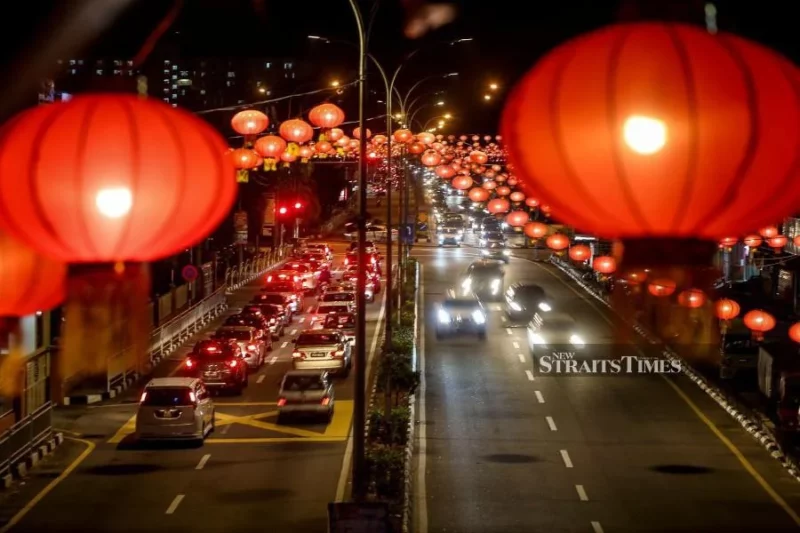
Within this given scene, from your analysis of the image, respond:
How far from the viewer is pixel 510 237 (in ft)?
297

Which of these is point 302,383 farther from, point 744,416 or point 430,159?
point 744,416

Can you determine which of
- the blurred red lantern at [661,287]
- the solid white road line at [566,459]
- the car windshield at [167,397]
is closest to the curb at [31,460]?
the car windshield at [167,397]

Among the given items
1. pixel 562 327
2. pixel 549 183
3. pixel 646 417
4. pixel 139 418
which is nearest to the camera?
pixel 549 183

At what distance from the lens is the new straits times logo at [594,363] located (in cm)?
3959

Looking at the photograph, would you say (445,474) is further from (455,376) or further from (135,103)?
(135,103)

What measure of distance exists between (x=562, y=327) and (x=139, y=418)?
19194 millimetres

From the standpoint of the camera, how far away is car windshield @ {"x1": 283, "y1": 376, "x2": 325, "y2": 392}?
30.2 m

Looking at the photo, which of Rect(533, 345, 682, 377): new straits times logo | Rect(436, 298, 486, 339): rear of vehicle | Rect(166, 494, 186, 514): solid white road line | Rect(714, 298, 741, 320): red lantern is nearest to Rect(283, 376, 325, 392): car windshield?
Rect(166, 494, 186, 514): solid white road line

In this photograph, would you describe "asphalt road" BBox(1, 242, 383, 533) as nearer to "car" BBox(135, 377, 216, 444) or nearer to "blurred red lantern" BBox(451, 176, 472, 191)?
"car" BBox(135, 377, 216, 444)

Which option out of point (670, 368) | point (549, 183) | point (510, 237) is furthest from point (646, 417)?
point (510, 237)

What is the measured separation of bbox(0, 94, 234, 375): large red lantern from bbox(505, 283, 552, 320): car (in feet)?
144

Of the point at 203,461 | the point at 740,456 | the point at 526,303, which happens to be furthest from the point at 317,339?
the point at 526,303

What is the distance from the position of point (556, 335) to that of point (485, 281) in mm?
16887

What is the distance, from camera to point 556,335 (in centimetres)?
4262
